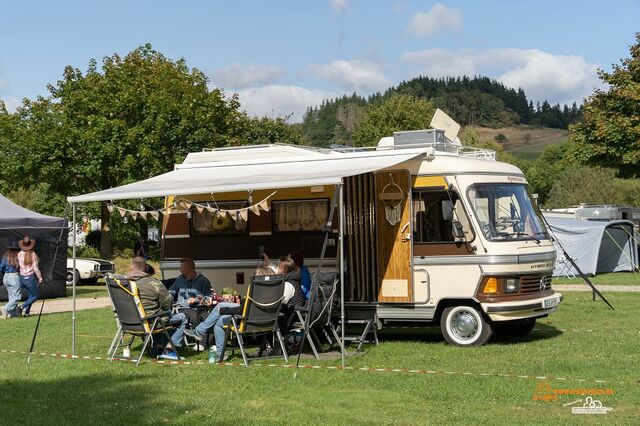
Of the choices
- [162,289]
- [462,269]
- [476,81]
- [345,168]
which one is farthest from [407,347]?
[476,81]

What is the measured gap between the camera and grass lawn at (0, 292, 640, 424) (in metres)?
7.56

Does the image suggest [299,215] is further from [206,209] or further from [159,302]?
[159,302]

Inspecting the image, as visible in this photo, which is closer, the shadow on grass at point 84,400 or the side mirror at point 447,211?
the shadow on grass at point 84,400

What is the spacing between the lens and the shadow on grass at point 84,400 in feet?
25.2

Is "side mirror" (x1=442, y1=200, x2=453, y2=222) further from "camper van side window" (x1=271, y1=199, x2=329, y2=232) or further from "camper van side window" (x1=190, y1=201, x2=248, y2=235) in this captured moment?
"camper van side window" (x1=190, y1=201, x2=248, y2=235)

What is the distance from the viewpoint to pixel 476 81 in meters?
162

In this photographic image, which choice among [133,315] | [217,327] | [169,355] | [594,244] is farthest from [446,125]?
[594,244]

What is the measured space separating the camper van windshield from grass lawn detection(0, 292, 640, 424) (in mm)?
1564

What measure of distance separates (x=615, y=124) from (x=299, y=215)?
19457 millimetres

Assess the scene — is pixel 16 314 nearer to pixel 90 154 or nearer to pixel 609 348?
pixel 609 348

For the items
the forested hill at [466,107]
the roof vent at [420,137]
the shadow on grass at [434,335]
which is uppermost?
the forested hill at [466,107]

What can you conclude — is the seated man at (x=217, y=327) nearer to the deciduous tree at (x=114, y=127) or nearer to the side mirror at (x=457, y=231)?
the side mirror at (x=457, y=231)

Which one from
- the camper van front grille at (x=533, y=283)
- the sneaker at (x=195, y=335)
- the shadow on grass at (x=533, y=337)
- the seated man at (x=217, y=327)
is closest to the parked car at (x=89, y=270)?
the sneaker at (x=195, y=335)

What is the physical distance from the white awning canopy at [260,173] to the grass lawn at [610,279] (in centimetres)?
1404
